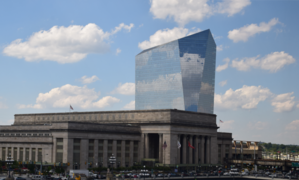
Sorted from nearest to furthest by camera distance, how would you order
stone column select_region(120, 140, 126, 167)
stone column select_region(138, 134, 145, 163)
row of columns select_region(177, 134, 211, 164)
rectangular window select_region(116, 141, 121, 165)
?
rectangular window select_region(116, 141, 121, 165) → stone column select_region(120, 140, 126, 167) → stone column select_region(138, 134, 145, 163) → row of columns select_region(177, 134, 211, 164)

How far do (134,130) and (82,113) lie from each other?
1113 inches

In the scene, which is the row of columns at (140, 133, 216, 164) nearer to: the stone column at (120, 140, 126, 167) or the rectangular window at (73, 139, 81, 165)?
the stone column at (120, 140, 126, 167)

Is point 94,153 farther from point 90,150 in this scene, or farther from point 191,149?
point 191,149

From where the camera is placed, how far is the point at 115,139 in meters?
147

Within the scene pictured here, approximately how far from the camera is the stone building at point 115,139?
432 ft

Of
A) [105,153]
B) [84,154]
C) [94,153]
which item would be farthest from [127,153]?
[84,154]

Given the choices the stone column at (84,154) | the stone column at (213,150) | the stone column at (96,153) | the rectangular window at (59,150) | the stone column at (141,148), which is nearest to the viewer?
the rectangular window at (59,150)

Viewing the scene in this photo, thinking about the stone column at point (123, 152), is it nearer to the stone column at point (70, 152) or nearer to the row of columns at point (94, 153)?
the row of columns at point (94, 153)

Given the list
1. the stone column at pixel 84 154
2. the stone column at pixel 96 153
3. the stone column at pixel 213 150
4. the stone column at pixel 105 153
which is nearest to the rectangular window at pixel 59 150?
the stone column at pixel 84 154

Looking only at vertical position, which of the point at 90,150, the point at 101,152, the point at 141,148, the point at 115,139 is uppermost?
the point at 115,139

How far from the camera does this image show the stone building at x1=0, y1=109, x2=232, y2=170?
132 m

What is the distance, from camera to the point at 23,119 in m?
186

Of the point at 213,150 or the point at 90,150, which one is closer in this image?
the point at 90,150

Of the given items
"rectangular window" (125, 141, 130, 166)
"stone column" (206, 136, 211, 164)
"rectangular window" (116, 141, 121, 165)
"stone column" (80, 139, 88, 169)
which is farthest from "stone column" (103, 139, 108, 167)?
"stone column" (206, 136, 211, 164)
